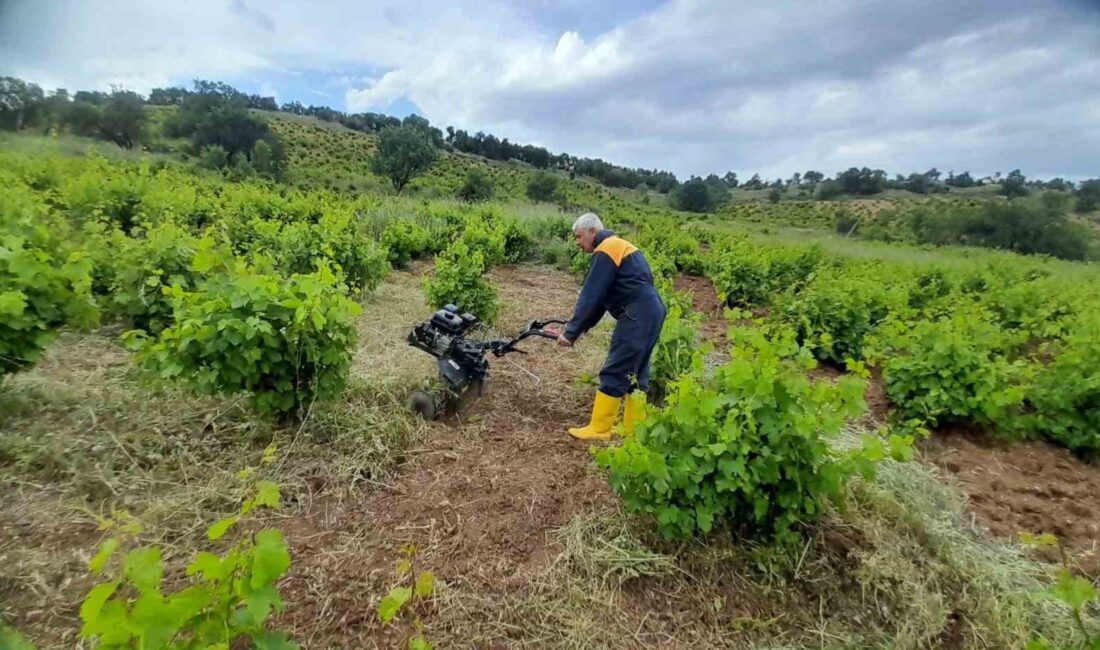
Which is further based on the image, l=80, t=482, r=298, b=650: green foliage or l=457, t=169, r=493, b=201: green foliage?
l=457, t=169, r=493, b=201: green foliage

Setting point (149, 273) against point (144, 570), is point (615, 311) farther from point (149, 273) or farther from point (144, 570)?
point (149, 273)

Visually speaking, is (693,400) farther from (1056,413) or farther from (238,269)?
(1056,413)

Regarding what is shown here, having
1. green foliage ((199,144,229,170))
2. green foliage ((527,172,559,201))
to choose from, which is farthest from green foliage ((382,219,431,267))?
green foliage ((527,172,559,201))

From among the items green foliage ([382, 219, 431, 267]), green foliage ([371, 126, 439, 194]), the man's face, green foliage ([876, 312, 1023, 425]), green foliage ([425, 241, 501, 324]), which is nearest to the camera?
the man's face

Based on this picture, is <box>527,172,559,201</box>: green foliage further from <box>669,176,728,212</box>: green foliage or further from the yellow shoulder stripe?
the yellow shoulder stripe

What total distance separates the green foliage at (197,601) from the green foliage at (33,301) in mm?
2572

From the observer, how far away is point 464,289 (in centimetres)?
669

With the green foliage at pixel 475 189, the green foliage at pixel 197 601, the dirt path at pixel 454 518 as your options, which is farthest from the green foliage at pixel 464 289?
the green foliage at pixel 475 189

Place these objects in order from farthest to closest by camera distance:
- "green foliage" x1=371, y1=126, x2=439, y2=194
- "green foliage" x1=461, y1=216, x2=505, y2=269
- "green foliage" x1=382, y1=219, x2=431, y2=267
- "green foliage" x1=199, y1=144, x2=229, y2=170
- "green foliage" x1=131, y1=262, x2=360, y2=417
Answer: "green foliage" x1=371, y1=126, x2=439, y2=194, "green foliage" x1=199, y1=144, x2=229, y2=170, "green foliage" x1=382, y1=219, x2=431, y2=267, "green foliage" x1=461, y1=216, x2=505, y2=269, "green foliage" x1=131, y1=262, x2=360, y2=417

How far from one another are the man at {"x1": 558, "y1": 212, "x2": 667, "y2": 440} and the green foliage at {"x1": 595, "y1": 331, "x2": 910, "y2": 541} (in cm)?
119

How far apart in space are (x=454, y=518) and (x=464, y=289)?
3.91 metres

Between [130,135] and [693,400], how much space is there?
3452 centimetres

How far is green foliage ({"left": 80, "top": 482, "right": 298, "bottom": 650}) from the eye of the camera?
3.90 feet

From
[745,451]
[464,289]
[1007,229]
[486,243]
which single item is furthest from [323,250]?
[1007,229]
